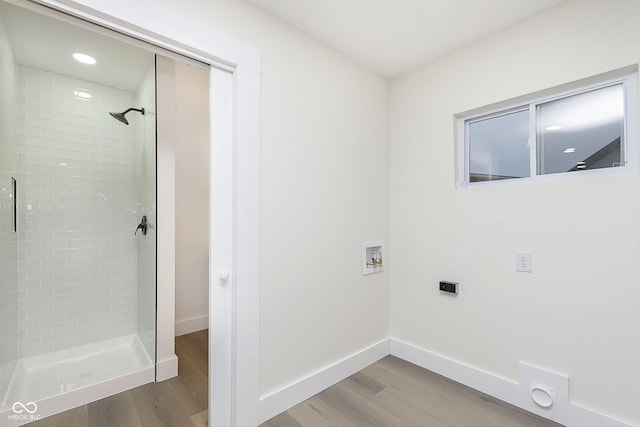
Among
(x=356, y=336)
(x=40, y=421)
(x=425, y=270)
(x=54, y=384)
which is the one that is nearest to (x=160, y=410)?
(x=40, y=421)

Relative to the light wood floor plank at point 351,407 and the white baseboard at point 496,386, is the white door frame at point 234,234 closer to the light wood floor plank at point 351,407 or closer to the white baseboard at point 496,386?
the light wood floor plank at point 351,407

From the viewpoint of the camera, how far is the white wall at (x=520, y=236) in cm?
150

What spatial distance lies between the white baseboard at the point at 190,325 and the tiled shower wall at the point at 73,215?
38 cm

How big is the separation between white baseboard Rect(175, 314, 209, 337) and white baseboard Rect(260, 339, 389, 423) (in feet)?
5.16

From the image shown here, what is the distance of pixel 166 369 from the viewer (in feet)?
6.94

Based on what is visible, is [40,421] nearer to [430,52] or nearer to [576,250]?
[576,250]

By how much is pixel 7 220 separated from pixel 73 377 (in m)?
1.18

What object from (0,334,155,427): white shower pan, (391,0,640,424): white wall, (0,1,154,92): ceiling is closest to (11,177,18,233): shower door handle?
(0,1,154,92): ceiling

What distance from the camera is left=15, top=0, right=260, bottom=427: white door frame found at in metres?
1.54

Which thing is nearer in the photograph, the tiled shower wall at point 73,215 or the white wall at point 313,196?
the white wall at point 313,196

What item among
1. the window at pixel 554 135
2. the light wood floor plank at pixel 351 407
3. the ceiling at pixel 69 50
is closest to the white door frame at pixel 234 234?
the light wood floor plank at pixel 351 407

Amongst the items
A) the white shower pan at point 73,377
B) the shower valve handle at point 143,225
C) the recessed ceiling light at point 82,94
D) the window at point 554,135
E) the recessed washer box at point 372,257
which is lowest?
the white shower pan at point 73,377

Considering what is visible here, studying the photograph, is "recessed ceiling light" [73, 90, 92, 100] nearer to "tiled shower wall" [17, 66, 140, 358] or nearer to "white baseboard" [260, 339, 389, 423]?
"tiled shower wall" [17, 66, 140, 358]

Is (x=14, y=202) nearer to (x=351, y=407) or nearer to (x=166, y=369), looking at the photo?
(x=166, y=369)
